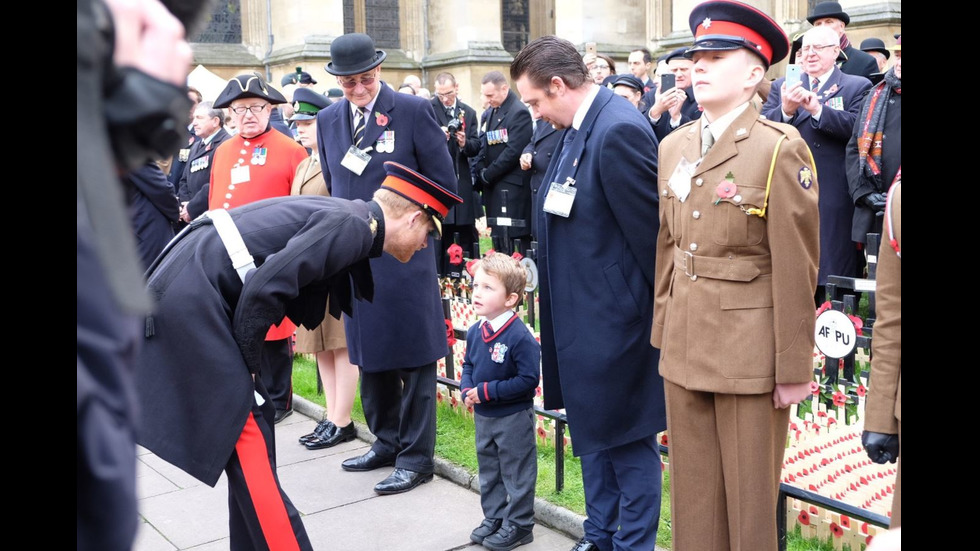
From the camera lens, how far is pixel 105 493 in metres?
0.79

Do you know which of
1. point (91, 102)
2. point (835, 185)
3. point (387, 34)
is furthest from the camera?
point (387, 34)

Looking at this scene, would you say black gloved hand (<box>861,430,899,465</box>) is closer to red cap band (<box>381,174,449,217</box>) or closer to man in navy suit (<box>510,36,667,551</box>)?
man in navy suit (<box>510,36,667,551</box>)

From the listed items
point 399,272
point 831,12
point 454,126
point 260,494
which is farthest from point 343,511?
point 454,126

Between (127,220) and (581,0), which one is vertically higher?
(581,0)

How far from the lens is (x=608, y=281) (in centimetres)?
362

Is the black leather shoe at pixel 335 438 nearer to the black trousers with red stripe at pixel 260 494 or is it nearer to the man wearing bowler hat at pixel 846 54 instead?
the black trousers with red stripe at pixel 260 494

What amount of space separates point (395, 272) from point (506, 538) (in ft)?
4.90

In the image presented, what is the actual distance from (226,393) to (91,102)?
8.14 feet

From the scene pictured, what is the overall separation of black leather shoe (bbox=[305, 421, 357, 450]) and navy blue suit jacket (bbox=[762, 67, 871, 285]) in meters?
3.29

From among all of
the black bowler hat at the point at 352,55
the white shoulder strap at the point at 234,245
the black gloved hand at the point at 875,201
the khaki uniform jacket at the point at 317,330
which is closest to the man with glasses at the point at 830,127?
the black gloved hand at the point at 875,201

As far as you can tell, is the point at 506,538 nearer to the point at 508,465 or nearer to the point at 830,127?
the point at 508,465

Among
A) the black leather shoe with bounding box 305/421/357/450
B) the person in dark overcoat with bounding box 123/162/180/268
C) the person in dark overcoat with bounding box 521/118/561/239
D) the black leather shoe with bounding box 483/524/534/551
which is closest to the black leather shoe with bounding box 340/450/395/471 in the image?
the black leather shoe with bounding box 305/421/357/450
